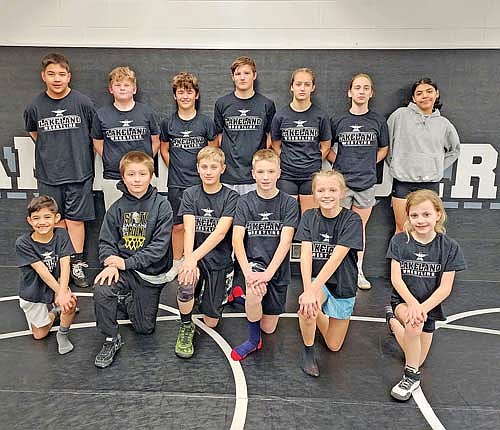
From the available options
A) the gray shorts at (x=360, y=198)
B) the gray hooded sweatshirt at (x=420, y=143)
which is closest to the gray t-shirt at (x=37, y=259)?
the gray shorts at (x=360, y=198)

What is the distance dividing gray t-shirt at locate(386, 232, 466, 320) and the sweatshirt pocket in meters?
1.31

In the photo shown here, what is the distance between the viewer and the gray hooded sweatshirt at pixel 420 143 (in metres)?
4.20

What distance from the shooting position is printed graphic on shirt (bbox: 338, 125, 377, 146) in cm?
421

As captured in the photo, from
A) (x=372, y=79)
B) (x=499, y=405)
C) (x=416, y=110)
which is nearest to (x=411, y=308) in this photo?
(x=499, y=405)

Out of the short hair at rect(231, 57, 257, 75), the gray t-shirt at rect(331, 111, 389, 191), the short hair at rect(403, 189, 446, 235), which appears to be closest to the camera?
the short hair at rect(403, 189, 446, 235)

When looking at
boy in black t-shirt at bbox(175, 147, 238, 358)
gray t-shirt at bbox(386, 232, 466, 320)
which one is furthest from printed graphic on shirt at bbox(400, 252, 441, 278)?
boy in black t-shirt at bbox(175, 147, 238, 358)

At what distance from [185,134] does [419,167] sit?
1.84 meters

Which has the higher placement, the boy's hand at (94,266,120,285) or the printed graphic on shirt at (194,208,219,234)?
the printed graphic on shirt at (194,208,219,234)

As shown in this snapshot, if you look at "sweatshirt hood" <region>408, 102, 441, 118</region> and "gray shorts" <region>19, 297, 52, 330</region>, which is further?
"sweatshirt hood" <region>408, 102, 441, 118</region>

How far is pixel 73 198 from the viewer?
14.3ft

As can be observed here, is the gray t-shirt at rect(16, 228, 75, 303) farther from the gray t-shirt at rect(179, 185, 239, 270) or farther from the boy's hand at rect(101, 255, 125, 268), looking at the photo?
the gray t-shirt at rect(179, 185, 239, 270)

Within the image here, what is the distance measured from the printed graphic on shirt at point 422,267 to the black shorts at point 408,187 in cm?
144

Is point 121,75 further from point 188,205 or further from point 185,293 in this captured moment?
point 185,293

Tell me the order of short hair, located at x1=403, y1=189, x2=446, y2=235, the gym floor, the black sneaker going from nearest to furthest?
1. the gym floor
2. short hair, located at x1=403, y1=189, x2=446, y2=235
3. the black sneaker
